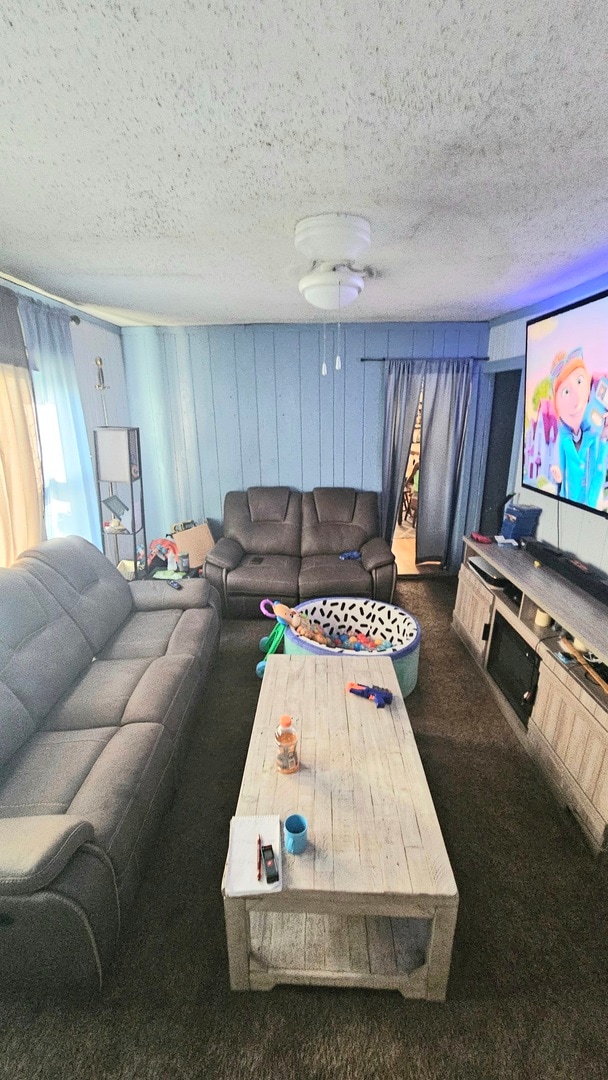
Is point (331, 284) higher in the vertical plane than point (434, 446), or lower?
higher

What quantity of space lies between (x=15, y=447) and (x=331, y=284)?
1.86 m

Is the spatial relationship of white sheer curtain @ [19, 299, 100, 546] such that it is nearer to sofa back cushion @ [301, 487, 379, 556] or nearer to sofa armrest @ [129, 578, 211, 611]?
sofa armrest @ [129, 578, 211, 611]

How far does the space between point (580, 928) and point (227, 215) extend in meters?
2.72

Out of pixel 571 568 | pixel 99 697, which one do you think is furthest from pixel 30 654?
pixel 571 568

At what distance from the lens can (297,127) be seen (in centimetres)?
108

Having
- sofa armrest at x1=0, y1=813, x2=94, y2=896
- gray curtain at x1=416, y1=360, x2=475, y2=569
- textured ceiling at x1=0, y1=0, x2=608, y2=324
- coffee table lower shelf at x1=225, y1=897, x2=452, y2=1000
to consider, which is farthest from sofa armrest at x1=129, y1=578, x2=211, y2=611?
gray curtain at x1=416, y1=360, x2=475, y2=569

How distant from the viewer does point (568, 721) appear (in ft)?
6.49

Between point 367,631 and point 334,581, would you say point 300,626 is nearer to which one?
point 367,631

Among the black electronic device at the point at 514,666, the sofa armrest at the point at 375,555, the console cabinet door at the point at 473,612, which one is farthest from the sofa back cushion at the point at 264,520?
the black electronic device at the point at 514,666

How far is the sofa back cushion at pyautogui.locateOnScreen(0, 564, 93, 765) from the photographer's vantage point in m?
1.77

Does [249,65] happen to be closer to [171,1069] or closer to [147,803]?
[147,803]

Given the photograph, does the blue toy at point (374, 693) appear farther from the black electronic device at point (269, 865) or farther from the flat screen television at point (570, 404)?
the flat screen television at point (570, 404)

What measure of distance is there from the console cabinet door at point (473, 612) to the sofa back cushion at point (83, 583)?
2.22 metres

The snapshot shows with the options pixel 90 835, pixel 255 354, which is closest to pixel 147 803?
pixel 90 835
